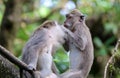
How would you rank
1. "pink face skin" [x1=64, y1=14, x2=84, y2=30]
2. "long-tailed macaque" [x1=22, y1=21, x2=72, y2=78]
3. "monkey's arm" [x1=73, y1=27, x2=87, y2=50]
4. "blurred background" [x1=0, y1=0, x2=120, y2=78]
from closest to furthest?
"long-tailed macaque" [x1=22, y1=21, x2=72, y2=78]
"monkey's arm" [x1=73, y1=27, x2=87, y2=50]
"pink face skin" [x1=64, y1=14, x2=84, y2=30]
"blurred background" [x1=0, y1=0, x2=120, y2=78]

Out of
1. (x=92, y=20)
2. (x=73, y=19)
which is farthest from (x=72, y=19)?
(x=92, y=20)

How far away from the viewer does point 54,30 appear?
300 cm

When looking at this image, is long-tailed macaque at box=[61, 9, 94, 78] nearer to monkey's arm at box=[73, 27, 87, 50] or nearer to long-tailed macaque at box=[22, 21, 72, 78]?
monkey's arm at box=[73, 27, 87, 50]

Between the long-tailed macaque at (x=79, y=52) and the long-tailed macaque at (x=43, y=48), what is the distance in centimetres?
11

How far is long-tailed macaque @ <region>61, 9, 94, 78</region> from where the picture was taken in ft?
9.81

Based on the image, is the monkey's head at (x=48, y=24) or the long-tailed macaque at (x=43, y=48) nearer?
the long-tailed macaque at (x=43, y=48)

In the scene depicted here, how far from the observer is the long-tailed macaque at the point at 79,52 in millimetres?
2990

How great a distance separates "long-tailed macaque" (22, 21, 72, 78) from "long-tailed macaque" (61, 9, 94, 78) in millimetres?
115

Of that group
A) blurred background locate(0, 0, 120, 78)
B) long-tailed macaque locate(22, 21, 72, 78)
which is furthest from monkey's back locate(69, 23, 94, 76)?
blurred background locate(0, 0, 120, 78)

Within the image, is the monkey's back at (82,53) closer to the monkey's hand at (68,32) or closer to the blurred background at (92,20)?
the monkey's hand at (68,32)

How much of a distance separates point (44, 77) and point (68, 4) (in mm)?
4460

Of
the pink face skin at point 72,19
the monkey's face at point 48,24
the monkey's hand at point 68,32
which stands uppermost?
the monkey's face at point 48,24

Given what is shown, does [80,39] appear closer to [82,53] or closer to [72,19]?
[82,53]

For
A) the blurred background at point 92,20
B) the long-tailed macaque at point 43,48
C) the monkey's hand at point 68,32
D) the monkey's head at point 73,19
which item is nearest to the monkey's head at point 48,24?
the long-tailed macaque at point 43,48
